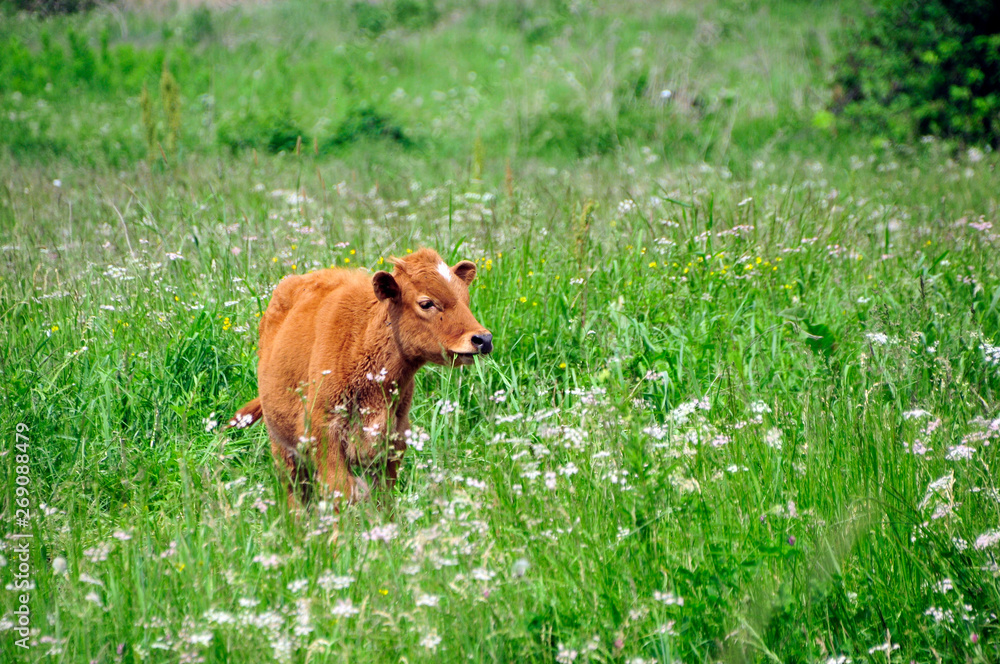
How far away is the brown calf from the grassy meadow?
0.24 m

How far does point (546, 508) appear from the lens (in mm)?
2984

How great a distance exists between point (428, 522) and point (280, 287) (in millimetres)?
1655

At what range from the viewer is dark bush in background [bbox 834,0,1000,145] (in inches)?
413

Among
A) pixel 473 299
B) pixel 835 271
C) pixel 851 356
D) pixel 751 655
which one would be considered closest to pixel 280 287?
pixel 473 299

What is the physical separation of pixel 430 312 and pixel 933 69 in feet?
33.1

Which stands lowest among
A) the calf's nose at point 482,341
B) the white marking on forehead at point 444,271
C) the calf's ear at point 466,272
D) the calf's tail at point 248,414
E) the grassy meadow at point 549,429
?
the calf's tail at point 248,414

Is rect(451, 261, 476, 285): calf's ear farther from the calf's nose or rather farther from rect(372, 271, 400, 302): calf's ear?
the calf's nose

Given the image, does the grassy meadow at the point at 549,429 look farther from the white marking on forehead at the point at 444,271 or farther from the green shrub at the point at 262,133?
the green shrub at the point at 262,133

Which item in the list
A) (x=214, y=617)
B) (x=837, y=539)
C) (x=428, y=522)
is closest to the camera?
(x=214, y=617)

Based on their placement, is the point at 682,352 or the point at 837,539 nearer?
the point at 837,539

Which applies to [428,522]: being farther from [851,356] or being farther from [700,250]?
[700,250]

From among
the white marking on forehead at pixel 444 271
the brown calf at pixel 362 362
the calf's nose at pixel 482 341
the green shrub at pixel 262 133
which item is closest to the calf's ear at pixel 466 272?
the brown calf at pixel 362 362

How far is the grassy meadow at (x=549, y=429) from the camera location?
8.09 ft

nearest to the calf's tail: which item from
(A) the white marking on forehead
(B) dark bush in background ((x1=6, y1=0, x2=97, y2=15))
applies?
(A) the white marking on forehead
